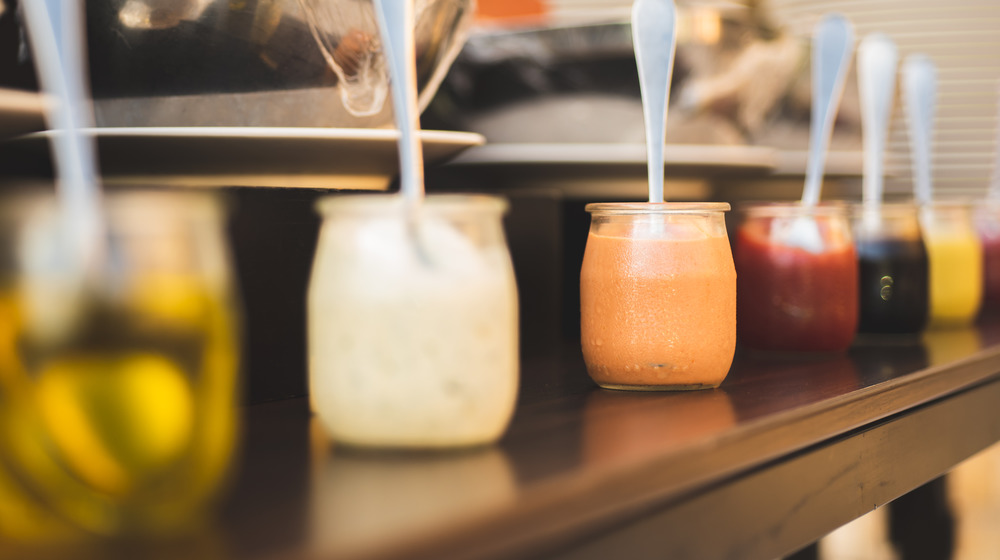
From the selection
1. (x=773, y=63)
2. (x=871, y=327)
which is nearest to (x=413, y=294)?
(x=871, y=327)

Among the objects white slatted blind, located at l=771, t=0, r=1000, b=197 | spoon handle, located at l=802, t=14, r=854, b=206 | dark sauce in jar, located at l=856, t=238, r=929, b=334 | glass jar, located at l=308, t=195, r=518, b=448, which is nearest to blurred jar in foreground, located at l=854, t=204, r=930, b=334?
dark sauce in jar, located at l=856, t=238, r=929, b=334

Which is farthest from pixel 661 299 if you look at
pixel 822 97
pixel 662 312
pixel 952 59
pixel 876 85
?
pixel 952 59

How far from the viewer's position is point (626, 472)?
0.39 m

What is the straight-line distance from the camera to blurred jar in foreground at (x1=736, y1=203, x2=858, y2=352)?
2.43ft

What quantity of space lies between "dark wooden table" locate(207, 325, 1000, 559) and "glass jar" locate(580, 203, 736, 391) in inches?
0.8

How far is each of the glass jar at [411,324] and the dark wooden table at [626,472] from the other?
0.04ft

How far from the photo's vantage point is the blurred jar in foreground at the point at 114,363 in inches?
Answer: 11.6

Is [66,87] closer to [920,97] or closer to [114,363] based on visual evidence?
[114,363]

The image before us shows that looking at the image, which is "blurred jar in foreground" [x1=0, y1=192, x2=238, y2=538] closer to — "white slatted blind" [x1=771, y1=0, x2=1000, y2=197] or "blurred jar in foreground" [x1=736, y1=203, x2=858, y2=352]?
"blurred jar in foreground" [x1=736, y1=203, x2=858, y2=352]

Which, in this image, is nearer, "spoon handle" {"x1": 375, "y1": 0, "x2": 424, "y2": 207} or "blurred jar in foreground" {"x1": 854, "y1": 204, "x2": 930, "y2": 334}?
"spoon handle" {"x1": 375, "y1": 0, "x2": 424, "y2": 207}

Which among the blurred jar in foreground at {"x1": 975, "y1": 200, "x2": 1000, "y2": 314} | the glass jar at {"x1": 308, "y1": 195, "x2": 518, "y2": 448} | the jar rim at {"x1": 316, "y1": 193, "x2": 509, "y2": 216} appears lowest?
the blurred jar in foreground at {"x1": 975, "y1": 200, "x2": 1000, "y2": 314}

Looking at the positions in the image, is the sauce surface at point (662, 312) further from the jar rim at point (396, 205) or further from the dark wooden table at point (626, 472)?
the jar rim at point (396, 205)

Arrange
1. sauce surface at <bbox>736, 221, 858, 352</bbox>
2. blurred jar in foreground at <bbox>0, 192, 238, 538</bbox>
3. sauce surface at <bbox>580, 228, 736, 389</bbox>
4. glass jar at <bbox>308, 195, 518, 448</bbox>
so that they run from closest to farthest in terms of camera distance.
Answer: blurred jar in foreground at <bbox>0, 192, 238, 538</bbox>
glass jar at <bbox>308, 195, 518, 448</bbox>
sauce surface at <bbox>580, 228, 736, 389</bbox>
sauce surface at <bbox>736, 221, 858, 352</bbox>

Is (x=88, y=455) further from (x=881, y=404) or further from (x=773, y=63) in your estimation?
(x=773, y=63)
